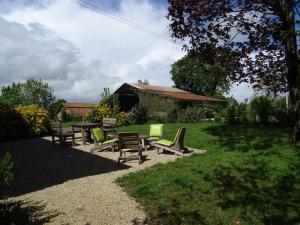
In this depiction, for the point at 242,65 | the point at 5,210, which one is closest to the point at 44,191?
the point at 5,210

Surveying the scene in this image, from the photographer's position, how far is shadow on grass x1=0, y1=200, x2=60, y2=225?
4.71m

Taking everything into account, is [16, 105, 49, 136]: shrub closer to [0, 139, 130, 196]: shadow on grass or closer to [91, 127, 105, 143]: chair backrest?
[0, 139, 130, 196]: shadow on grass

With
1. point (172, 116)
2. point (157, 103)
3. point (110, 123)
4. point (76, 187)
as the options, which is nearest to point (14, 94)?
point (157, 103)

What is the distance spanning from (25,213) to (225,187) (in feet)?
13.0

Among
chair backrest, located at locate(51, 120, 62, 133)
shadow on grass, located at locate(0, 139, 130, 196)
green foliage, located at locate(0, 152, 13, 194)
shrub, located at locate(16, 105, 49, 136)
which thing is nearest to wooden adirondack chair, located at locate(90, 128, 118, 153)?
shadow on grass, located at locate(0, 139, 130, 196)

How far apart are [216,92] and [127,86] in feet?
112

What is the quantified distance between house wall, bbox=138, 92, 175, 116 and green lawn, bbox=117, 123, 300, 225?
17.6 meters

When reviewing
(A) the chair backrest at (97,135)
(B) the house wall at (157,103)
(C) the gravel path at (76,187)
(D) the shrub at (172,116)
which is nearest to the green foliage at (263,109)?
(D) the shrub at (172,116)

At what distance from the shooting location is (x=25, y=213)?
5.24 m

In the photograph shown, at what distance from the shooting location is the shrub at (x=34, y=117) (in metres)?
18.0

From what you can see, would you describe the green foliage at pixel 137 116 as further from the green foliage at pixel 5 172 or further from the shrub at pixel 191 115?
the green foliage at pixel 5 172

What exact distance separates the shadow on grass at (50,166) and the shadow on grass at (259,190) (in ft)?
10.9

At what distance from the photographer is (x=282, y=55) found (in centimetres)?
1195

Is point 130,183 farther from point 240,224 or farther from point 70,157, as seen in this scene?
point 70,157
